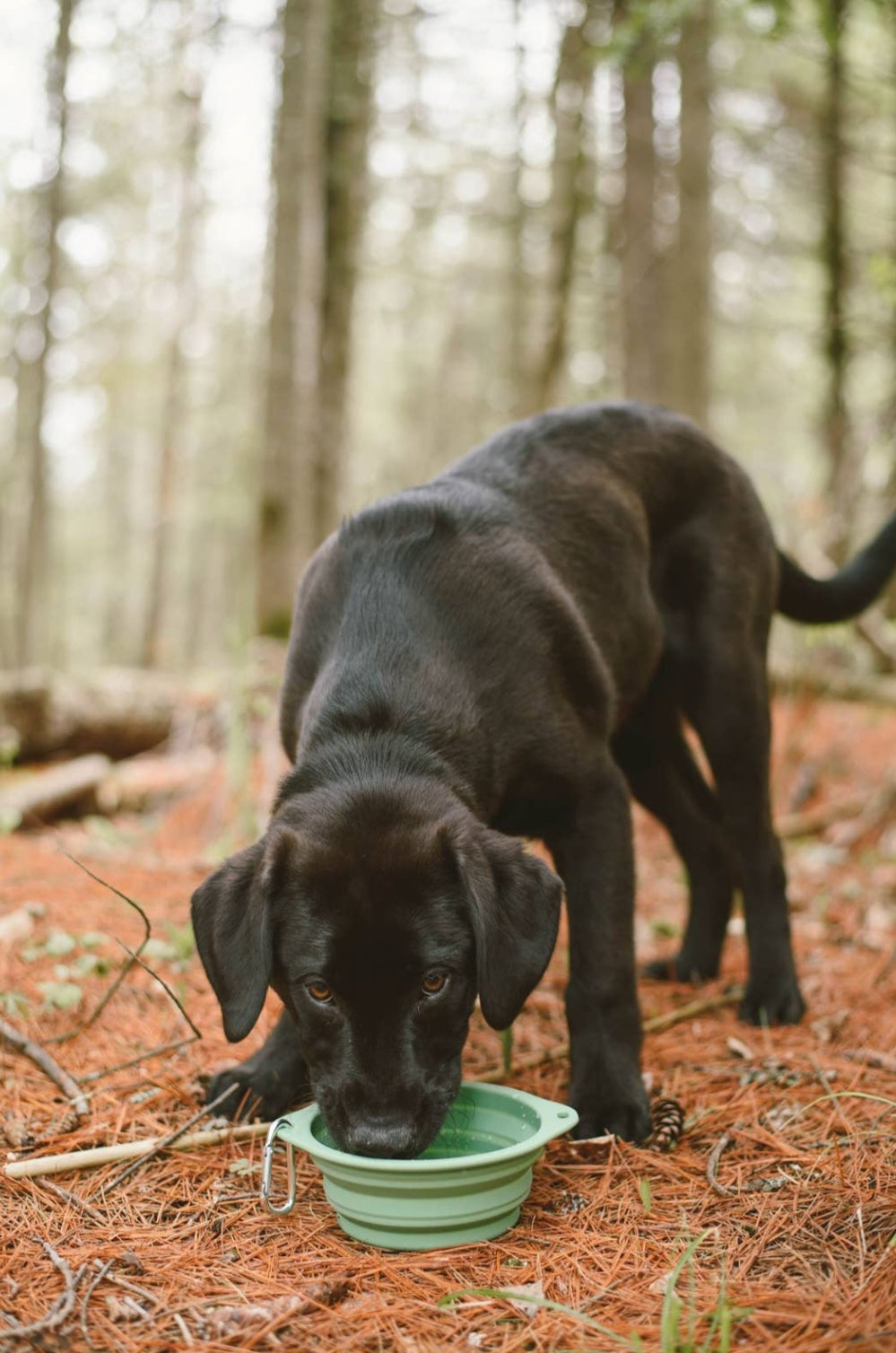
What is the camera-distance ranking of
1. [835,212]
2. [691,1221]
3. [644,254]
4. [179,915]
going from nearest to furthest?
1. [691,1221]
2. [179,915]
3. [644,254]
4. [835,212]

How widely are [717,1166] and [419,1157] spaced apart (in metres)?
0.76

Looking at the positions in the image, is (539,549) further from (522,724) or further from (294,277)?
(294,277)

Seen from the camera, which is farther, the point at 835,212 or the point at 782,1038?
the point at 835,212

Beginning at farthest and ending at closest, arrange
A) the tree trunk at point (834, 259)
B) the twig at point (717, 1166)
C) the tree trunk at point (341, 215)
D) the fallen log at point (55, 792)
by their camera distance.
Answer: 1. the tree trunk at point (341, 215)
2. the tree trunk at point (834, 259)
3. the fallen log at point (55, 792)
4. the twig at point (717, 1166)

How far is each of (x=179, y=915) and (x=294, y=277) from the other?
256 inches

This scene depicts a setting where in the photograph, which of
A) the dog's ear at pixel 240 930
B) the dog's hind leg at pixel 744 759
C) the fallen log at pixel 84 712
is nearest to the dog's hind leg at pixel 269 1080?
the dog's ear at pixel 240 930

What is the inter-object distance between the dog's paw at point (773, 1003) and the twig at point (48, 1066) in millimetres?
2218

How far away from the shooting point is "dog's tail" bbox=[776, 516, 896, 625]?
15.8 feet

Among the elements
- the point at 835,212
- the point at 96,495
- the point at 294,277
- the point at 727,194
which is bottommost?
the point at 96,495

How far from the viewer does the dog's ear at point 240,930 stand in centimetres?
263

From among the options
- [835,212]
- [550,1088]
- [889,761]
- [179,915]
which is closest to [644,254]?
[889,761]

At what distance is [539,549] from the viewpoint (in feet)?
12.4

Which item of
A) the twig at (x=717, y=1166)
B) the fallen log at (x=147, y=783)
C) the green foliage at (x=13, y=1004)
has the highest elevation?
the twig at (x=717, y=1166)

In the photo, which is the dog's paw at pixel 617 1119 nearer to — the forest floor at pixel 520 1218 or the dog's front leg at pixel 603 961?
the dog's front leg at pixel 603 961
